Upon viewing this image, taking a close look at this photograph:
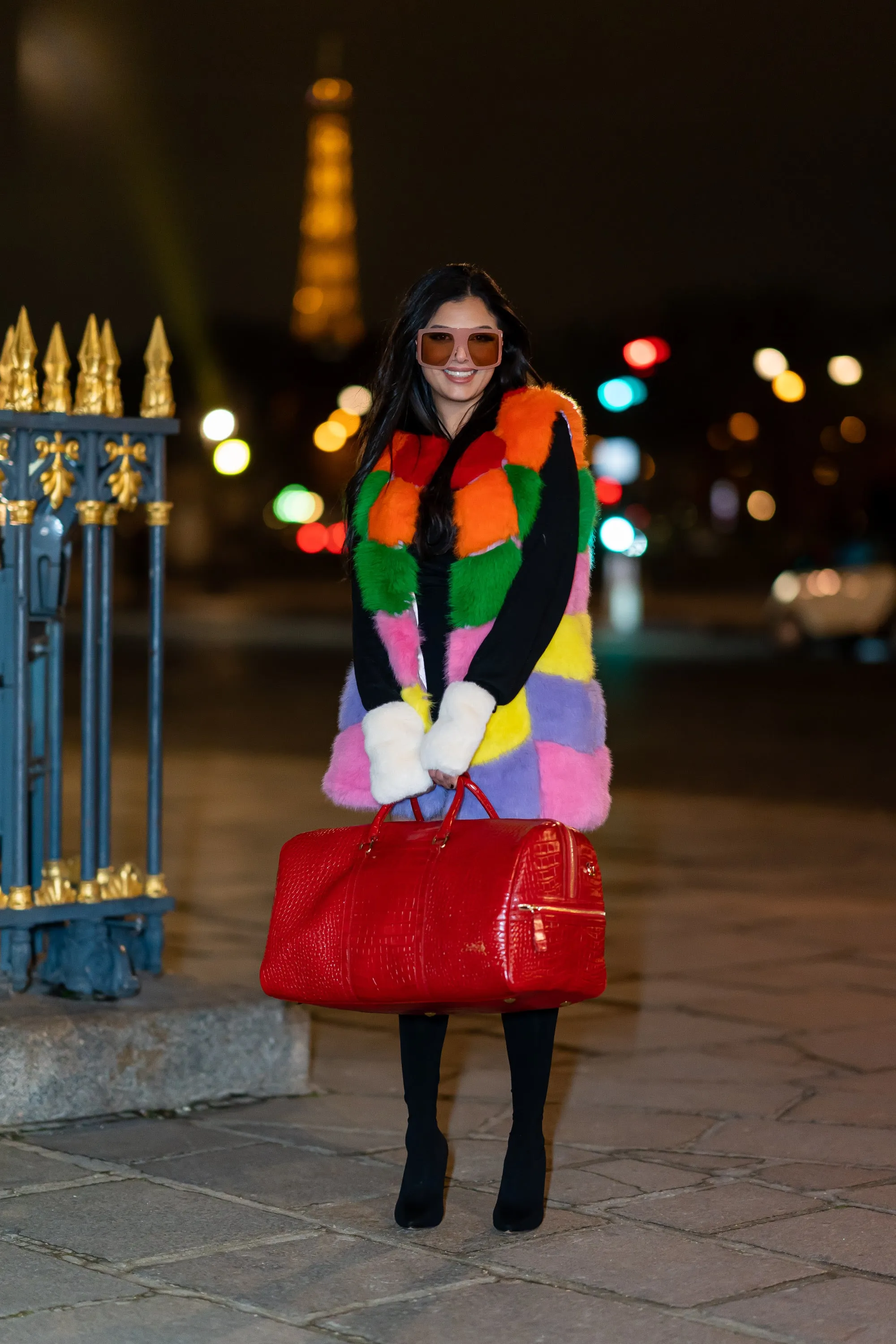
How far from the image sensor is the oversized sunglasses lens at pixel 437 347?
3850 mm

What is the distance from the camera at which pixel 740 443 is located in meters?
45.6

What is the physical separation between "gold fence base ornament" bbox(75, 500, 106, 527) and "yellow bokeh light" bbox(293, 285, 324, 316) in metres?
104

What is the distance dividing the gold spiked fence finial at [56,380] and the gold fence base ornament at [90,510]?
58 millimetres

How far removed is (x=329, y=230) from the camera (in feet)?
361

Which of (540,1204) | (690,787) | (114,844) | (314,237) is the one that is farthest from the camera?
(314,237)

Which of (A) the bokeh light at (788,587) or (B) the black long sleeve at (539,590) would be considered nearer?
(B) the black long sleeve at (539,590)

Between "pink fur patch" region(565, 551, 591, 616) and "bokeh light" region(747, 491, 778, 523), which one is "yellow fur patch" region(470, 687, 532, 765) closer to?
"pink fur patch" region(565, 551, 591, 616)

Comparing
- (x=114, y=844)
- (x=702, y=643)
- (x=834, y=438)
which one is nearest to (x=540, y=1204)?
(x=114, y=844)

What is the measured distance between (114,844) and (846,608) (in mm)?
17995

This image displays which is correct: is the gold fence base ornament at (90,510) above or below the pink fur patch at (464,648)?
above

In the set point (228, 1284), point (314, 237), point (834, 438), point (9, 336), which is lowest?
point (228, 1284)

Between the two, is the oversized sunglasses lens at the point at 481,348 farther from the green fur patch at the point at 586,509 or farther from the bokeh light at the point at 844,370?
the bokeh light at the point at 844,370

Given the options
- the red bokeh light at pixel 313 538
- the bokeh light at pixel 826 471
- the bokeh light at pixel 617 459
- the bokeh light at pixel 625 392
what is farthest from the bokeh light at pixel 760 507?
the bokeh light at pixel 625 392

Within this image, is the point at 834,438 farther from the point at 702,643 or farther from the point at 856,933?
the point at 856,933
